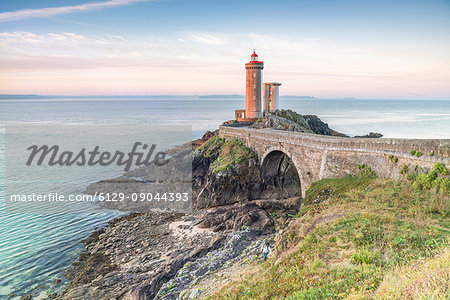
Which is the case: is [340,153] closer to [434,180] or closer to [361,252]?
[434,180]

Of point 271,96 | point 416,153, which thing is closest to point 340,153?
point 416,153

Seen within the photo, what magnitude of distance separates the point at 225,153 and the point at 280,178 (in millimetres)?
6653

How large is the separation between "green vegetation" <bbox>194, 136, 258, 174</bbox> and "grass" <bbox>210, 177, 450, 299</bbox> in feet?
48.9

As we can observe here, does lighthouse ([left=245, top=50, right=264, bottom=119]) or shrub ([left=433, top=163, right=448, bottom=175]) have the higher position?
lighthouse ([left=245, top=50, right=264, bottom=119])

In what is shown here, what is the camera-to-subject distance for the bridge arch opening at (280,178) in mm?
26766

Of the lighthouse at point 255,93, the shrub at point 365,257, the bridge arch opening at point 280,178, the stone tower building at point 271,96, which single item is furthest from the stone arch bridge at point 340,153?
the stone tower building at point 271,96

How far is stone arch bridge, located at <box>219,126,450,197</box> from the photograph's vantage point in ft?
44.6

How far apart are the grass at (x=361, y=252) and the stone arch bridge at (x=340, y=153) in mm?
2055

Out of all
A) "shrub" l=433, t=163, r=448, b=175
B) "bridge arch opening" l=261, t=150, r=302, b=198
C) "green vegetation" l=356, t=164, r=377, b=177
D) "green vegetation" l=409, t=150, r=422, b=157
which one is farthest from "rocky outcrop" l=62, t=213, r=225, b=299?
"shrub" l=433, t=163, r=448, b=175

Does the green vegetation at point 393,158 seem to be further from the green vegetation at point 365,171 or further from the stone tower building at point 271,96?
the stone tower building at point 271,96

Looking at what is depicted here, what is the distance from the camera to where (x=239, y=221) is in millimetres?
18312

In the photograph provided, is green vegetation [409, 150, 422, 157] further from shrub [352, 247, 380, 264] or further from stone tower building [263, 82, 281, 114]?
stone tower building [263, 82, 281, 114]

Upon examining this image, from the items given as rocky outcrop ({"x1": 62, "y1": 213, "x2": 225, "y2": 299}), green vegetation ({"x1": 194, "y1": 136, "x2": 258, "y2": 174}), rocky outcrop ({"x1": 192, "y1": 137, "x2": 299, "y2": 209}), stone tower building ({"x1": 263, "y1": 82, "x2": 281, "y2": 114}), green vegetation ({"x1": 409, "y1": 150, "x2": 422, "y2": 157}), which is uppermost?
stone tower building ({"x1": 263, "y1": 82, "x2": 281, "y2": 114})

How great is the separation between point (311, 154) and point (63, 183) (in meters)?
30.0
